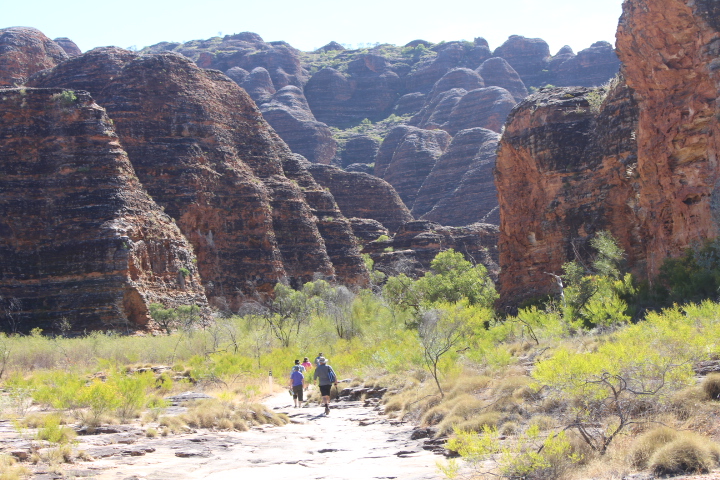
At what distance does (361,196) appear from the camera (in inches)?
3730

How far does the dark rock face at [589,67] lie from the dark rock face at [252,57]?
59912mm

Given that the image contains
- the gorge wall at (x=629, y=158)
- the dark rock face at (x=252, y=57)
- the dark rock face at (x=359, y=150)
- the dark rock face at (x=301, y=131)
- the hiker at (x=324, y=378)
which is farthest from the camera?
the dark rock face at (x=252, y=57)

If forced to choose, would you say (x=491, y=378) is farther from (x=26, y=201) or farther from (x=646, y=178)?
(x=26, y=201)

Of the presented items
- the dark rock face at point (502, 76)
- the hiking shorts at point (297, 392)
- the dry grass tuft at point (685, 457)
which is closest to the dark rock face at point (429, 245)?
the hiking shorts at point (297, 392)

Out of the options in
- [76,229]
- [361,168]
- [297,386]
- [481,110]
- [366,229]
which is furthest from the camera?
[481,110]

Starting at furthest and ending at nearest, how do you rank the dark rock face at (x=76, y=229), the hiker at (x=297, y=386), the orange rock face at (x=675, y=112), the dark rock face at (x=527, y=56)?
the dark rock face at (x=527, y=56) < the dark rock face at (x=76, y=229) < the orange rock face at (x=675, y=112) < the hiker at (x=297, y=386)

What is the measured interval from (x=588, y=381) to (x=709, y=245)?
15159 mm

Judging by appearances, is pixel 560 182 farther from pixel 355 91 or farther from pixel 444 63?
pixel 444 63

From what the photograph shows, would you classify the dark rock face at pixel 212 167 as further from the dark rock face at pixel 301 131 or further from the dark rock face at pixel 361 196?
the dark rock face at pixel 301 131

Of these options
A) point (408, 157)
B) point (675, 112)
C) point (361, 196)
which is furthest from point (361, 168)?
point (675, 112)

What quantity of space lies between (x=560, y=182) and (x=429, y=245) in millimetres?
39485

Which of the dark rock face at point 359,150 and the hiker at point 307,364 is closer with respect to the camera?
the hiker at point 307,364

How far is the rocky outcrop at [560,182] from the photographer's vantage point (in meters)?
35.3

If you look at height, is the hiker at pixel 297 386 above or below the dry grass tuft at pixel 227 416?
below
